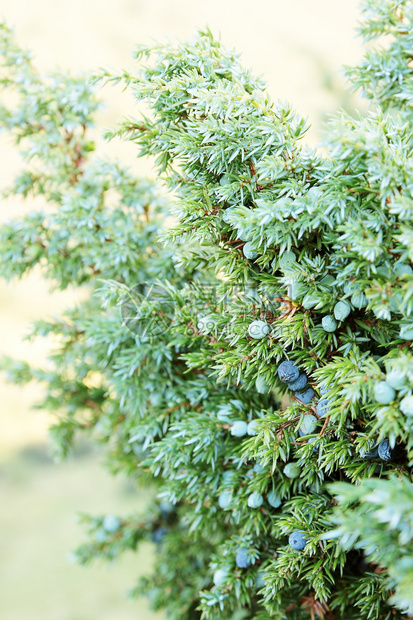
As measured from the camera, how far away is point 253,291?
1.74ft

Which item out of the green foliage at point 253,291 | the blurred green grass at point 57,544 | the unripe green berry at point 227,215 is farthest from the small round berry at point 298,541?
the blurred green grass at point 57,544

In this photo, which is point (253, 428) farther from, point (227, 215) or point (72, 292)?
point (72, 292)

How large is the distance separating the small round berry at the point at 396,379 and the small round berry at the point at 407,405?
0.05ft

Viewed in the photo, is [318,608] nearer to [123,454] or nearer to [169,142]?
[123,454]

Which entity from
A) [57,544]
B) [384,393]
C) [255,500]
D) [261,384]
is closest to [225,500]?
[255,500]

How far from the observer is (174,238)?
491mm

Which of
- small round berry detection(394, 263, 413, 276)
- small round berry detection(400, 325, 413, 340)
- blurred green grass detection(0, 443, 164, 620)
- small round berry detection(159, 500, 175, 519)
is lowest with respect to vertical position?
blurred green grass detection(0, 443, 164, 620)

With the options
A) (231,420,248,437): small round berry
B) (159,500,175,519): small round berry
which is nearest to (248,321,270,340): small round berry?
(231,420,248,437): small round berry

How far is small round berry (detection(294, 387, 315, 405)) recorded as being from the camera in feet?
1.67

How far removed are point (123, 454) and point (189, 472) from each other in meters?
0.28

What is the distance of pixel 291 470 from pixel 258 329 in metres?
0.16

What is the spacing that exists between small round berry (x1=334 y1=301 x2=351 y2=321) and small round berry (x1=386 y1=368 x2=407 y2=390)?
0.07 m

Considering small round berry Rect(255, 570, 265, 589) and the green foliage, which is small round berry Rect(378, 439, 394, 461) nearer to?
the green foliage

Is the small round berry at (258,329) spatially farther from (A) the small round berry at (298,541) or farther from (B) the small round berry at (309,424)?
(A) the small round berry at (298,541)
